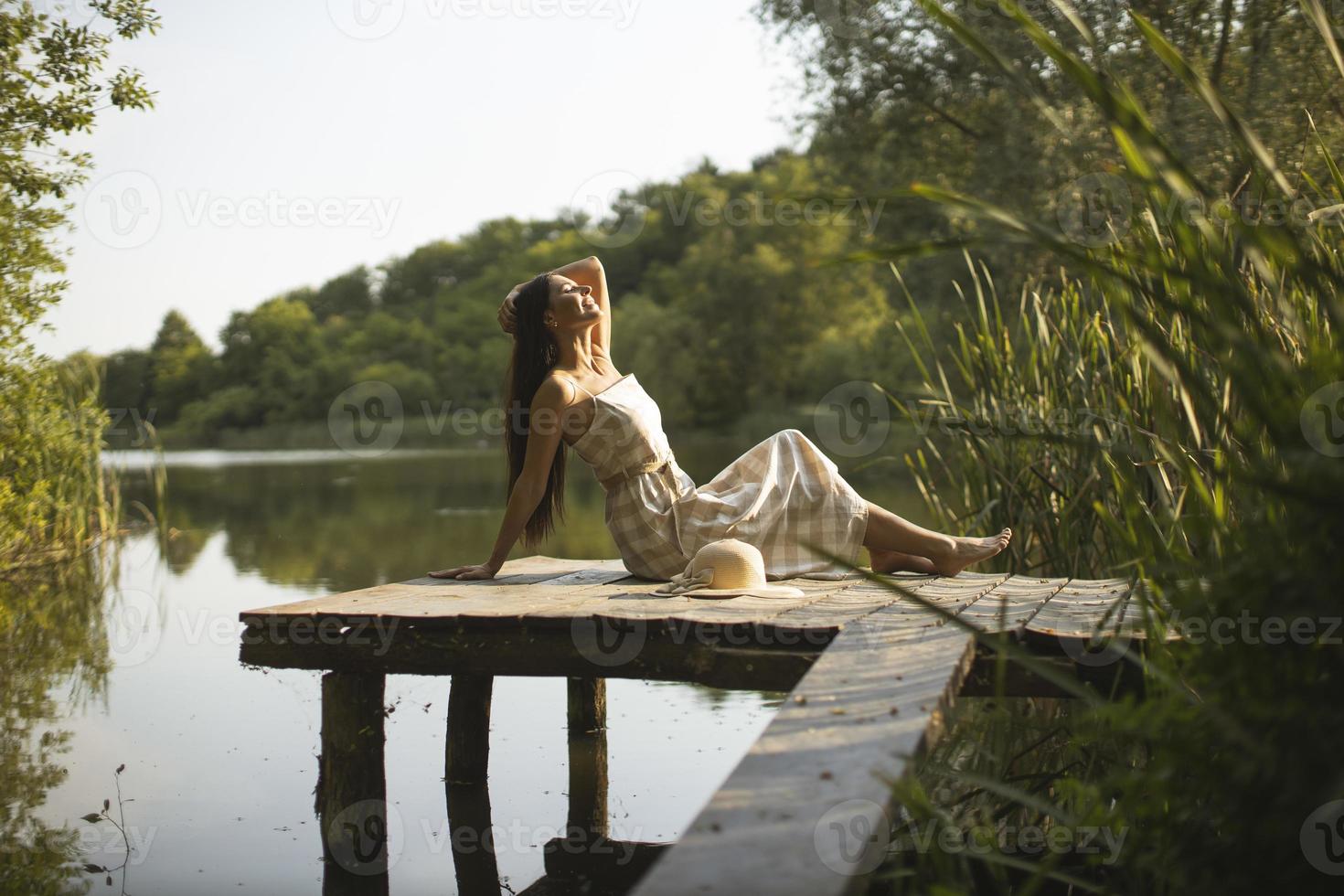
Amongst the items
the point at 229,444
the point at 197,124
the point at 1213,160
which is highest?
the point at 197,124

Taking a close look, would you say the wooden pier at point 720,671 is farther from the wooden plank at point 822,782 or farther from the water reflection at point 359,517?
the water reflection at point 359,517

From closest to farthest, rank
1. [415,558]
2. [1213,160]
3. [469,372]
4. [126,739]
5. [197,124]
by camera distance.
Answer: [126,739] < [1213,160] < [415,558] < [197,124] < [469,372]

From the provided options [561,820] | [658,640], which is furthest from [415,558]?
[658,640]

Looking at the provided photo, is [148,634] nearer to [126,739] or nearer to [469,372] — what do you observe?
[126,739]

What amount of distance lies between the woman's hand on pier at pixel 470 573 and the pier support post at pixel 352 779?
1.99 ft

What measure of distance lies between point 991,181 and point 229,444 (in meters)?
35.7

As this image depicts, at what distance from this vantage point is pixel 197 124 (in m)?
18.1

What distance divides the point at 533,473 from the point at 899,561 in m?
1.20

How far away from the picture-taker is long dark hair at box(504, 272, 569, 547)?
390cm

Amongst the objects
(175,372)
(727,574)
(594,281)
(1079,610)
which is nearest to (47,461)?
(594,281)

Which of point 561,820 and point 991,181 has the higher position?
point 991,181

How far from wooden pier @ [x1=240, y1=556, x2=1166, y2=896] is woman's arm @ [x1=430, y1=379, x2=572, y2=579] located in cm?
12

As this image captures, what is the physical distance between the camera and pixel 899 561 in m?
3.82

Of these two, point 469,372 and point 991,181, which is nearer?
point 991,181
